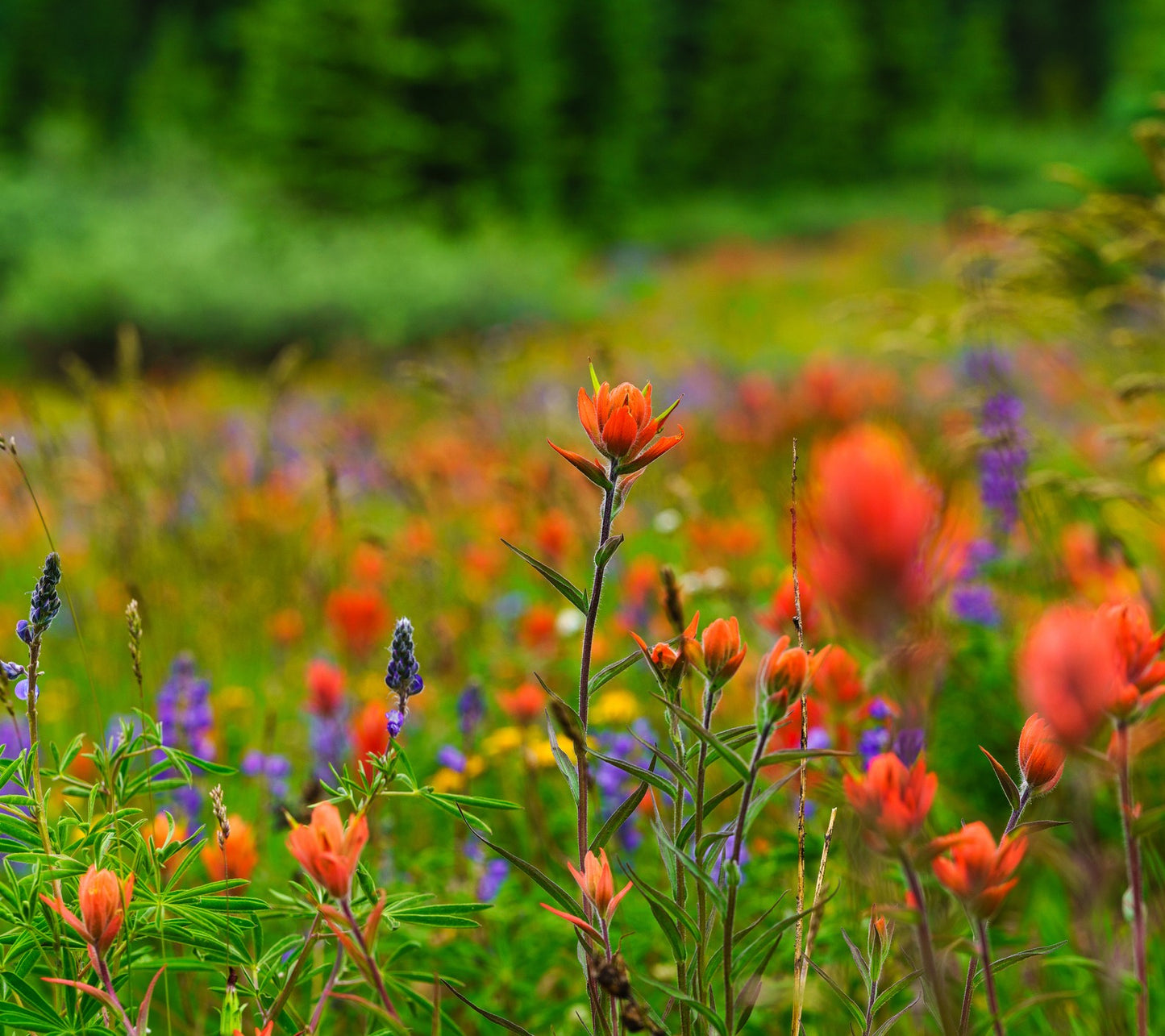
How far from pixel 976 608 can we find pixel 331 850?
1.53 m

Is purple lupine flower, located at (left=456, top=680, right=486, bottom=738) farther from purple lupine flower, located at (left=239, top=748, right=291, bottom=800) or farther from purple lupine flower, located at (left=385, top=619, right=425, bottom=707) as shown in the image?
purple lupine flower, located at (left=385, top=619, right=425, bottom=707)

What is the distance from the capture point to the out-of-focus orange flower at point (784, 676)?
55 cm

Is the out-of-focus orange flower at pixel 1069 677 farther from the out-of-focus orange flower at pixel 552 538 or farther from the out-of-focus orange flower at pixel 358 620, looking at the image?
the out-of-focus orange flower at pixel 552 538

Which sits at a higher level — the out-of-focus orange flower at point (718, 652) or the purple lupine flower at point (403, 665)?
the out-of-focus orange flower at point (718, 652)

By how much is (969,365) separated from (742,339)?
7.42 metres

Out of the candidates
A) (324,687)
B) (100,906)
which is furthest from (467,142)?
(100,906)

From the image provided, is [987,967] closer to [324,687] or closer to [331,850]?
[331,850]

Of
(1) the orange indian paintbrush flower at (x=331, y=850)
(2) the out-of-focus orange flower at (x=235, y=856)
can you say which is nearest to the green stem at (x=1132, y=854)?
(1) the orange indian paintbrush flower at (x=331, y=850)

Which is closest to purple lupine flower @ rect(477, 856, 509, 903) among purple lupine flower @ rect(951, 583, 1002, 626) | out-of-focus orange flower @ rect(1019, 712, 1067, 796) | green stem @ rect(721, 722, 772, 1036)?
green stem @ rect(721, 722, 772, 1036)

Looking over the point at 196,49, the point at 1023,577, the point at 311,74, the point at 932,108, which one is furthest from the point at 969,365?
the point at 196,49

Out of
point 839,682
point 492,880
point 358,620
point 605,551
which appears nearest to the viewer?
point 605,551

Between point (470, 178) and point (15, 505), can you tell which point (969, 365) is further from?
point (470, 178)

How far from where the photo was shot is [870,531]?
353mm

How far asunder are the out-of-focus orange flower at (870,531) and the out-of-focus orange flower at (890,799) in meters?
0.16
